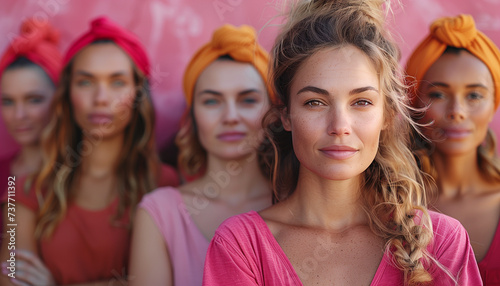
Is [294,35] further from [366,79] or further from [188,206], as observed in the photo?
[188,206]

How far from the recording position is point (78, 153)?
3.18 metres

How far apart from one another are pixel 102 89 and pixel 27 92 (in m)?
0.54

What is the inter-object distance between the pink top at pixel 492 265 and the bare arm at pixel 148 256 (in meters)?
1.39

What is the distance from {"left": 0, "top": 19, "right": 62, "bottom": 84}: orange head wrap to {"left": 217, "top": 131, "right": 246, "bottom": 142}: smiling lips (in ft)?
3.88

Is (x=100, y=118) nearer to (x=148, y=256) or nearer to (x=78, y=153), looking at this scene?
(x=78, y=153)

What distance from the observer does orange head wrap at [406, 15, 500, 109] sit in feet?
8.63

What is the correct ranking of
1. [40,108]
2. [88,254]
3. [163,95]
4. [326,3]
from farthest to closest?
1. [163,95]
2. [40,108]
3. [88,254]
4. [326,3]

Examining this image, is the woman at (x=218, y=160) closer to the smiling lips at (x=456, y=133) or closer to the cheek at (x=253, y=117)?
the cheek at (x=253, y=117)

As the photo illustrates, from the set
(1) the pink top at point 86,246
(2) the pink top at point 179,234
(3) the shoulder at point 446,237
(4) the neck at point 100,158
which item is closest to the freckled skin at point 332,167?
(3) the shoulder at point 446,237

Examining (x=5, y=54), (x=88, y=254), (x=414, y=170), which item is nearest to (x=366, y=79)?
(x=414, y=170)

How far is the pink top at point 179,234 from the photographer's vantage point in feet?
8.54

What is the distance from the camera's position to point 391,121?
2082mm

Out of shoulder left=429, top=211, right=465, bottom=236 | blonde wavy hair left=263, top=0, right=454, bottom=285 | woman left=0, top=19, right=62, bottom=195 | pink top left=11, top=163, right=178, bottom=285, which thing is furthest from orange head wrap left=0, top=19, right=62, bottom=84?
shoulder left=429, top=211, right=465, bottom=236

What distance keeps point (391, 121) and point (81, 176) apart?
1.81 meters
